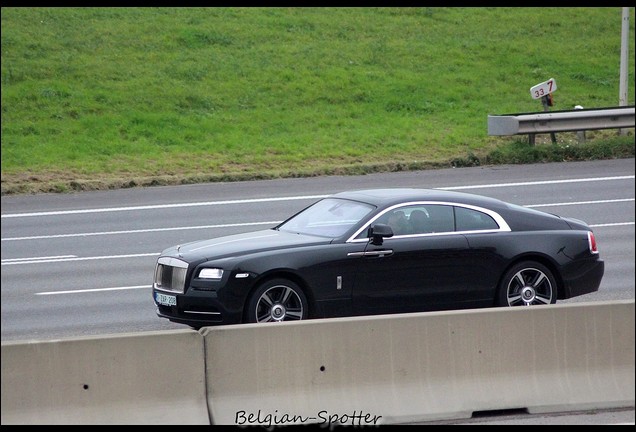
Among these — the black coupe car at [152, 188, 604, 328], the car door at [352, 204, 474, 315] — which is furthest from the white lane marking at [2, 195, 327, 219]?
the car door at [352, 204, 474, 315]

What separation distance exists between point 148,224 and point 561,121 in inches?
426

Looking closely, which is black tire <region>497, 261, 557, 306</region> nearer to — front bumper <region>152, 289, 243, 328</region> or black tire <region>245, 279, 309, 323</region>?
black tire <region>245, 279, 309, 323</region>

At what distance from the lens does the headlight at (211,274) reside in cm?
1009

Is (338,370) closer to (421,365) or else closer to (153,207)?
(421,365)

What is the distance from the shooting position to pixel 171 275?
10500mm

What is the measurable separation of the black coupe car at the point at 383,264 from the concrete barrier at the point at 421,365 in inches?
104

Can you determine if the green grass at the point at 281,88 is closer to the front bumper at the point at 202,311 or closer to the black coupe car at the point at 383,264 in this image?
the black coupe car at the point at 383,264

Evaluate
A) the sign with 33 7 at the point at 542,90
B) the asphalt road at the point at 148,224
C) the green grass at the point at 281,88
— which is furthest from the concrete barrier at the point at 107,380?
the sign with 33 7 at the point at 542,90

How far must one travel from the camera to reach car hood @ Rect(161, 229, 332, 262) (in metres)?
10.4

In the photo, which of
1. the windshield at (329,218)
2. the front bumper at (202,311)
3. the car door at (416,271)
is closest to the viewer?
the front bumper at (202,311)

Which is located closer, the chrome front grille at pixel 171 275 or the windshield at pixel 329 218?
the chrome front grille at pixel 171 275

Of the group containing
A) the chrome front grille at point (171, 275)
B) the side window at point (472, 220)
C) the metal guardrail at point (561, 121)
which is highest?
the metal guardrail at point (561, 121)

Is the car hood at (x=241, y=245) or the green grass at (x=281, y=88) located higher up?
the green grass at (x=281, y=88)

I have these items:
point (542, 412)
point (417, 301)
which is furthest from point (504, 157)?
point (542, 412)
